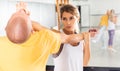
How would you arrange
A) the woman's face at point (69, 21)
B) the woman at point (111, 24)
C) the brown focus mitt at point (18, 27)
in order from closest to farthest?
the brown focus mitt at point (18, 27) < the woman's face at point (69, 21) < the woman at point (111, 24)

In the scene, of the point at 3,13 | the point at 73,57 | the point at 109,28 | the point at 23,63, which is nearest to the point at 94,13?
the point at 109,28

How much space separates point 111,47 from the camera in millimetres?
3766

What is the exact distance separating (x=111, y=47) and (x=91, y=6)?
2.78ft

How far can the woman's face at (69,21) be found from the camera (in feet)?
3.42

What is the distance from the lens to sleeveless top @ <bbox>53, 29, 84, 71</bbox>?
106 cm

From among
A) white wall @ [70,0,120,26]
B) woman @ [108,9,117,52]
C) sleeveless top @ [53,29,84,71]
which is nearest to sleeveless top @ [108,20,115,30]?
woman @ [108,9,117,52]

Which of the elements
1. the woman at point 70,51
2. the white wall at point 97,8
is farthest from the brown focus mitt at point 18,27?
the white wall at point 97,8

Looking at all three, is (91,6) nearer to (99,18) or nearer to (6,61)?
(99,18)

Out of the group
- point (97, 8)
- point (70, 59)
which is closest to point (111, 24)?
point (97, 8)

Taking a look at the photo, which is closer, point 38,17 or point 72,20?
point 72,20

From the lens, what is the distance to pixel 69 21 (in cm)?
104

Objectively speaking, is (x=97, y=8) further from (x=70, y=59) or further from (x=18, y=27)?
(x=18, y=27)

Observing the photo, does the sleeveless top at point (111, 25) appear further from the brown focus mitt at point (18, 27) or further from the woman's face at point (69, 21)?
the brown focus mitt at point (18, 27)

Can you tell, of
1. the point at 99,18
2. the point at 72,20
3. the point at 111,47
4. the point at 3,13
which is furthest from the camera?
the point at 111,47
